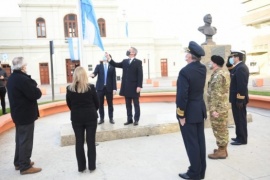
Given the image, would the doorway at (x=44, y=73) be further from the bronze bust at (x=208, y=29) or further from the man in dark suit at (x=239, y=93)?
the man in dark suit at (x=239, y=93)

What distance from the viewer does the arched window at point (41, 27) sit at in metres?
31.6

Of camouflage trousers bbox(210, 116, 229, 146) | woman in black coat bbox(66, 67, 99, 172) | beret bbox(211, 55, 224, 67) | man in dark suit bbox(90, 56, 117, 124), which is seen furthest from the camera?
man in dark suit bbox(90, 56, 117, 124)

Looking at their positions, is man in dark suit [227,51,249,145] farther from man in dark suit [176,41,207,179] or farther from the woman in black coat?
the woman in black coat

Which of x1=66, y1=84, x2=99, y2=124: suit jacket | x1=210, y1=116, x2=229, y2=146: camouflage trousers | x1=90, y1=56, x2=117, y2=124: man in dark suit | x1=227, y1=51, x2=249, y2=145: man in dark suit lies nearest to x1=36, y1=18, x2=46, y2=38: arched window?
x1=90, y1=56, x2=117, y2=124: man in dark suit

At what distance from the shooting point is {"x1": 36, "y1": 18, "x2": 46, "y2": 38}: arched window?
31.6 metres

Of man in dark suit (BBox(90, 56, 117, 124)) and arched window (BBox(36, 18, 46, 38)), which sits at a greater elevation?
arched window (BBox(36, 18, 46, 38))

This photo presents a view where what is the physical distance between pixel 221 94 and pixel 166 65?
34245 mm

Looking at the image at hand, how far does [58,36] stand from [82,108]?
98.7 feet

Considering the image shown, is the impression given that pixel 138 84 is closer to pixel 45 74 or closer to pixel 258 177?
pixel 258 177

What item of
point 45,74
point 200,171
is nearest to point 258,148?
point 200,171

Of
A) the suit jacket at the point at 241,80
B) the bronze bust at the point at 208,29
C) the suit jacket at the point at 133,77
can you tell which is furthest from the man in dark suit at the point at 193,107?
the bronze bust at the point at 208,29

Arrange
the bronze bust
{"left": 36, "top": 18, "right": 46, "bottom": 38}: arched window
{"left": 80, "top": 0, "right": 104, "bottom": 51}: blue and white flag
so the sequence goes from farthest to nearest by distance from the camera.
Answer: {"left": 36, "top": 18, "right": 46, "bottom": 38}: arched window → the bronze bust → {"left": 80, "top": 0, "right": 104, "bottom": 51}: blue and white flag

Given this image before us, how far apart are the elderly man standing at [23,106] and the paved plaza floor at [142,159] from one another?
A: 309mm

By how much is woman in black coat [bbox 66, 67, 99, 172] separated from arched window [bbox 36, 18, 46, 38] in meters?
30.3
